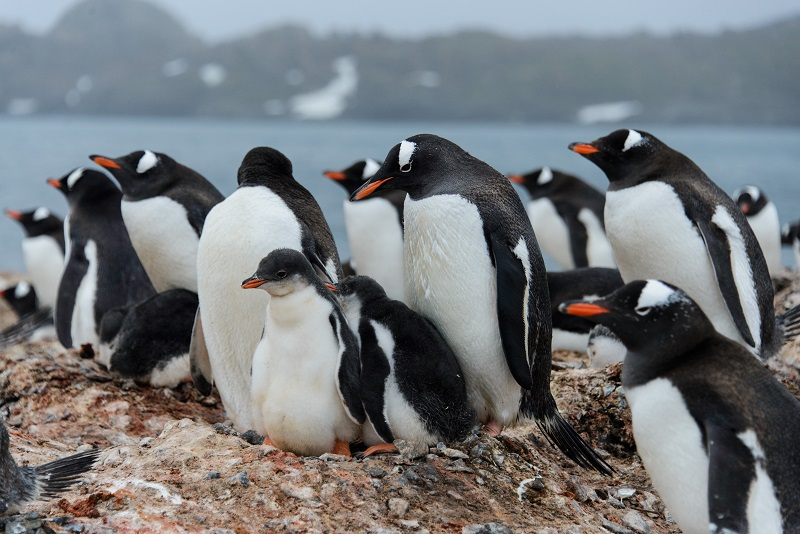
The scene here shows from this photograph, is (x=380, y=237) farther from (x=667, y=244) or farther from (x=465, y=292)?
(x=465, y=292)

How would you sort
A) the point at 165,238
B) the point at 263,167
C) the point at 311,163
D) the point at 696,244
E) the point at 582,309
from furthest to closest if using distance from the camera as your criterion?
the point at 311,163
the point at 165,238
the point at 696,244
the point at 263,167
the point at 582,309

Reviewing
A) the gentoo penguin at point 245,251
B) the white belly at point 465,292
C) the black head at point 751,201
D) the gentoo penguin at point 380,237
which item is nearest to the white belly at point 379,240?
the gentoo penguin at point 380,237

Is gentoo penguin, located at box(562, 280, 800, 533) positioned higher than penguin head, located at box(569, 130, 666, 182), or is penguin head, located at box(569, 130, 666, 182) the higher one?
penguin head, located at box(569, 130, 666, 182)

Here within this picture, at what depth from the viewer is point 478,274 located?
391 centimetres

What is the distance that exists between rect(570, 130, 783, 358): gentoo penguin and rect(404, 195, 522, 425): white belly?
188cm

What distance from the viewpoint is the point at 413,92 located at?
135875 mm

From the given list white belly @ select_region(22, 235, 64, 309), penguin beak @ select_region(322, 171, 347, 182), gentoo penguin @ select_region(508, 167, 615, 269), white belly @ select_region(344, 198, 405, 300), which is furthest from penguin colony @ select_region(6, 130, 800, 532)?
white belly @ select_region(22, 235, 64, 309)

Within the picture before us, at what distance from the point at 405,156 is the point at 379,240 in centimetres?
356

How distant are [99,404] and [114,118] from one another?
448 ft

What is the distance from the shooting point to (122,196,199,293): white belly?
5.57 metres

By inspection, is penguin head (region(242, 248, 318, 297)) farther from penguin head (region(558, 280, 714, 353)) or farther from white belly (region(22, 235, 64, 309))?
white belly (region(22, 235, 64, 309))

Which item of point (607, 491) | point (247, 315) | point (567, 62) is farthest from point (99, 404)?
point (567, 62)

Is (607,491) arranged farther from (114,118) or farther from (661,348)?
(114,118)

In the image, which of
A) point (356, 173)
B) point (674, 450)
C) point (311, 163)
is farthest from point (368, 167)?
point (311, 163)
